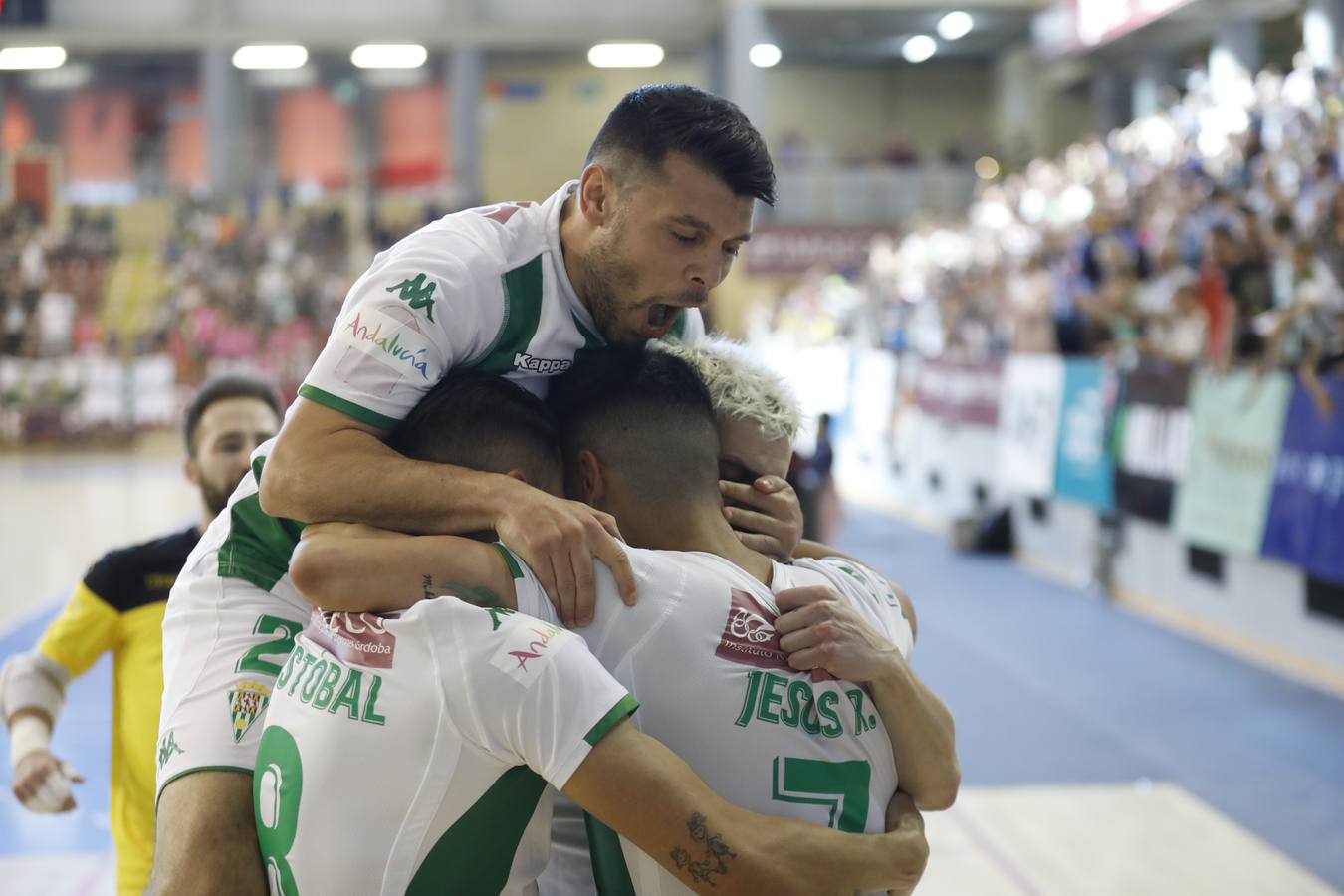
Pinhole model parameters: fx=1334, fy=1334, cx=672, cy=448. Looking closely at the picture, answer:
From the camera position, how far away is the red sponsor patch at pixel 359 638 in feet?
6.15

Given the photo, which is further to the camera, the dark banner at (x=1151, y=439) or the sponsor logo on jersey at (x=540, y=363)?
the dark banner at (x=1151, y=439)

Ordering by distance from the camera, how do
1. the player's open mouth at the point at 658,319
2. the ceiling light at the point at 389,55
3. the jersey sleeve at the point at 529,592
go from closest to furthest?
the jersey sleeve at the point at 529,592
the player's open mouth at the point at 658,319
the ceiling light at the point at 389,55

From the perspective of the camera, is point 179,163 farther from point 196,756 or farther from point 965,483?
point 196,756

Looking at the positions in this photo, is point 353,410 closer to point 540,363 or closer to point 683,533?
point 540,363

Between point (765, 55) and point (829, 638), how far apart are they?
2953cm

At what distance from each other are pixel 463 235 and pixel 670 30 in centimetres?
2797

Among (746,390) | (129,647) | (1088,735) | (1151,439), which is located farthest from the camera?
(1151,439)

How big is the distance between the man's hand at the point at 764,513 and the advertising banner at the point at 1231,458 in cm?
608

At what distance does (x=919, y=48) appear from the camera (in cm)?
3023

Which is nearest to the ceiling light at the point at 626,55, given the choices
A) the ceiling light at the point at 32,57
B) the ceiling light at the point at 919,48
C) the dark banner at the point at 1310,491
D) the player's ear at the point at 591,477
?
the ceiling light at the point at 919,48

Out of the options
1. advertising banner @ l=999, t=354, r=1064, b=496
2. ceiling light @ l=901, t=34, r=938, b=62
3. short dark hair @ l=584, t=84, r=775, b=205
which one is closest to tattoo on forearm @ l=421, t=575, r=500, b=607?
short dark hair @ l=584, t=84, r=775, b=205

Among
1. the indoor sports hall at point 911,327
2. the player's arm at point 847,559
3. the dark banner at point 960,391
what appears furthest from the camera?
the dark banner at point 960,391

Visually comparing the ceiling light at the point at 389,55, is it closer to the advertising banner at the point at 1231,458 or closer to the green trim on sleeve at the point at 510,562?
the advertising banner at the point at 1231,458

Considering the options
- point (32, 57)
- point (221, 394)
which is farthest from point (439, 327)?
point (32, 57)
